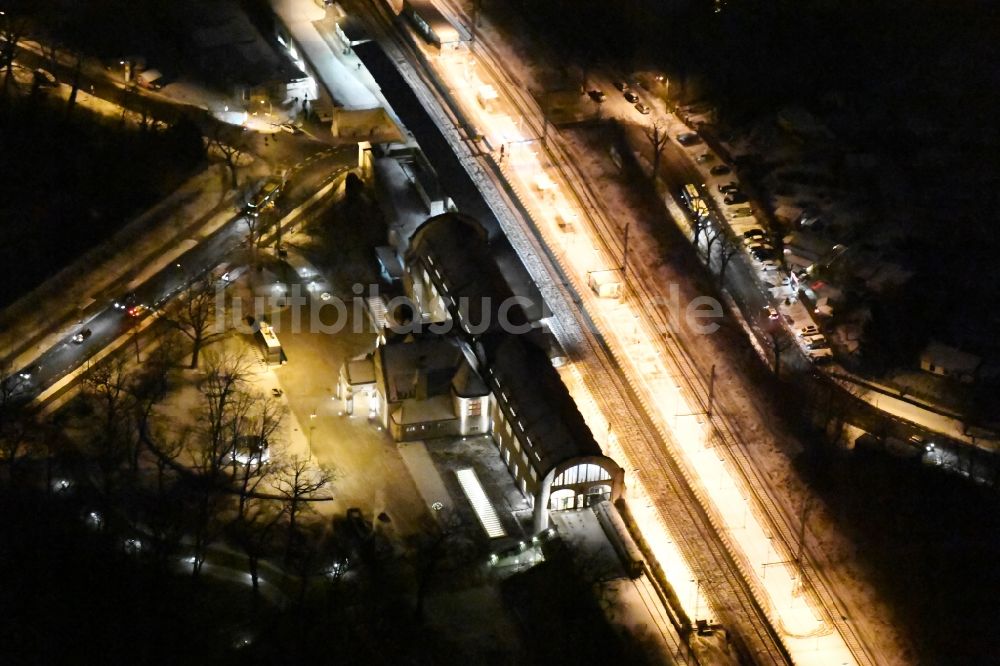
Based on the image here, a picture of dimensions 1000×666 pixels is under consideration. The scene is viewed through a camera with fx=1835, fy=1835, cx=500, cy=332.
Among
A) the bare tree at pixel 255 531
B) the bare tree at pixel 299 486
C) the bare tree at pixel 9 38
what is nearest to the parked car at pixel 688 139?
the bare tree at pixel 299 486

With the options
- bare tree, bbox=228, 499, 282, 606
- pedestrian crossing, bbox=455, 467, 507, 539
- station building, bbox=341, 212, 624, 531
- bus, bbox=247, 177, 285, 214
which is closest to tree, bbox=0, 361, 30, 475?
bare tree, bbox=228, 499, 282, 606

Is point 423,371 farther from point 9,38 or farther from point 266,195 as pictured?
point 9,38

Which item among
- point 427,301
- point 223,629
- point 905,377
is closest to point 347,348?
point 427,301

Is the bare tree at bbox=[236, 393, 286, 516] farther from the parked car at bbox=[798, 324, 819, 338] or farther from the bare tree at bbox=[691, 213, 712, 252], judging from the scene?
the parked car at bbox=[798, 324, 819, 338]

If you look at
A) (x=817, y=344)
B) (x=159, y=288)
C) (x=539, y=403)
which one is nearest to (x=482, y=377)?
(x=539, y=403)

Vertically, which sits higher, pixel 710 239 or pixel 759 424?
pixel 710 239

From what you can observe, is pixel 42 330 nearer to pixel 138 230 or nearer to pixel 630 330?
pixel 138 230

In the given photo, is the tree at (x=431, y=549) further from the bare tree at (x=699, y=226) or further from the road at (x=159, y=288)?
the bare tree at (x=699, y=226)
